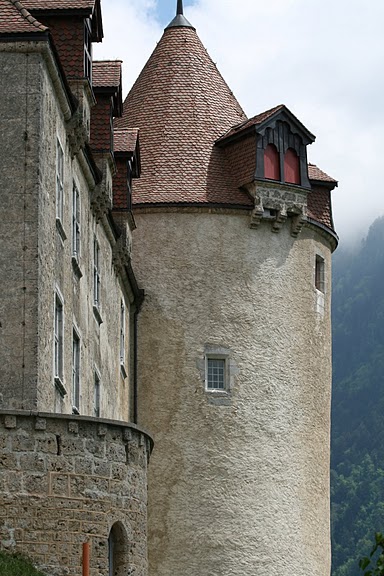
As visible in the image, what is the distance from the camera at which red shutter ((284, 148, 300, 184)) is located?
164 feet

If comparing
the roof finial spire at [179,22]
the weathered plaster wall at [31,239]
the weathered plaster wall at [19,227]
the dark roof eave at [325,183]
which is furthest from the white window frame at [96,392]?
the roof finial spire at [179,22]

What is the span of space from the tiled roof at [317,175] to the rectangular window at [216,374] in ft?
23.8

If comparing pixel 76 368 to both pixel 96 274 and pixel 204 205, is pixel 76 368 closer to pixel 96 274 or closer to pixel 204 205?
pixel 96 274

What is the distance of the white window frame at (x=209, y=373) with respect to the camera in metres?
47.5

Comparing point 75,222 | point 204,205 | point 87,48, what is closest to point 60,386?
point 75,222

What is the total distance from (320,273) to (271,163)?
140 inches

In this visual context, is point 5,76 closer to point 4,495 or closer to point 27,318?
point 27,318

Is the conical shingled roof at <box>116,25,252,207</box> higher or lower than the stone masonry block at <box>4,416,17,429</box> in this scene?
higher

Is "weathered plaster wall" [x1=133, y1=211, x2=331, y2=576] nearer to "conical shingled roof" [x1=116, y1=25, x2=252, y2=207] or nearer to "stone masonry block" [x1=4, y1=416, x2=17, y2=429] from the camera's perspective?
"conical shingled roof" [x1=116, y1=25, x2=252, y2=207]

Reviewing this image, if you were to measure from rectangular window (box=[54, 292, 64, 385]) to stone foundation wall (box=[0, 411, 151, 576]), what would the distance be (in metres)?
5.47

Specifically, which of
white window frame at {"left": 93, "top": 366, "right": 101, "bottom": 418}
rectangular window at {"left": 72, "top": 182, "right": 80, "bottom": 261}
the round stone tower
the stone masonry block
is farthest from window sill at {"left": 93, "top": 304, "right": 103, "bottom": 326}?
the stone masonry block

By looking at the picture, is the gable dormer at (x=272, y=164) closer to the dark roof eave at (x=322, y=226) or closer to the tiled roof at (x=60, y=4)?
the dark roof eave at (x=322, y=226)

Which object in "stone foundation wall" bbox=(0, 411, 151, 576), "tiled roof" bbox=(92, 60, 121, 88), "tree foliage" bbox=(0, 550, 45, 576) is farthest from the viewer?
"tiled roof" bbox=(92, 60, 121, 88)

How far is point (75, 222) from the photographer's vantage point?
123ft
